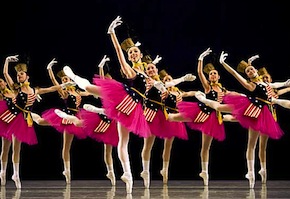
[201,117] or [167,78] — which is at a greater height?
[167,78]

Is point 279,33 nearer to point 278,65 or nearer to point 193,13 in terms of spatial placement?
point 278,65

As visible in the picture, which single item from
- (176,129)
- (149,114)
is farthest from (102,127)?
(176,129)

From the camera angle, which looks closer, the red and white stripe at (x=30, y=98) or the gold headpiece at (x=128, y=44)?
the gold headpiece at (x=128, y=44)

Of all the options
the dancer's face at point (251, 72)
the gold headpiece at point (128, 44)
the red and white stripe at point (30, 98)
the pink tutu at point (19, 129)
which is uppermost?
the gold headpiece at point (128, 44)

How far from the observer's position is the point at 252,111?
6.99m

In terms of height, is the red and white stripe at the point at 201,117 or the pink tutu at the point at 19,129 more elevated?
the red and white stripe at the point at 201,117

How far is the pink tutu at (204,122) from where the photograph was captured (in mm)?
7598

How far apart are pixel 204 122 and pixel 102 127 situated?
1140mm

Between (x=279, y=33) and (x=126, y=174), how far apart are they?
389 cm

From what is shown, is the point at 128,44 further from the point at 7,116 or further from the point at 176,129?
the point at 7,116

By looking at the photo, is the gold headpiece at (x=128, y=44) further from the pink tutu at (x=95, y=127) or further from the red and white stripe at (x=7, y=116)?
the red and white stripe at (x=7, y=116)

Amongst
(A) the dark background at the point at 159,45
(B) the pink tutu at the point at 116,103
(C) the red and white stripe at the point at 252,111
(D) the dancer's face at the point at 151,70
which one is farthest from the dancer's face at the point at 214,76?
(B) the pink tutu at the point at 116,103

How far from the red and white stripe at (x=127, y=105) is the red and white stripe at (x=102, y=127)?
1.37m

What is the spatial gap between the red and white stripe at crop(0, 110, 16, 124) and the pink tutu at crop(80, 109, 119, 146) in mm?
810
